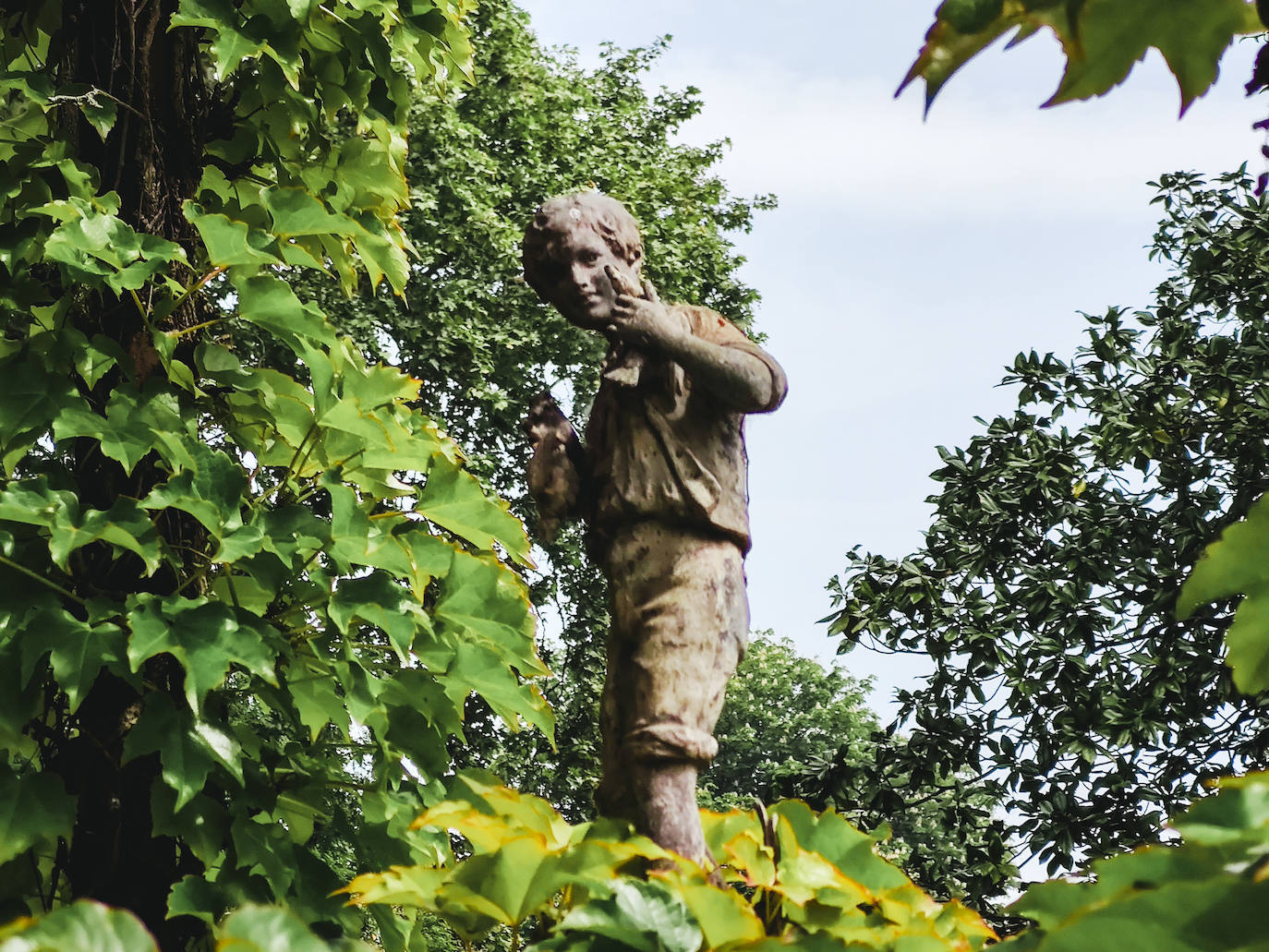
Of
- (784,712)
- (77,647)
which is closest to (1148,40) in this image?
(77,647)

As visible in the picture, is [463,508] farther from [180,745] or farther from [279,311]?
[180,745]

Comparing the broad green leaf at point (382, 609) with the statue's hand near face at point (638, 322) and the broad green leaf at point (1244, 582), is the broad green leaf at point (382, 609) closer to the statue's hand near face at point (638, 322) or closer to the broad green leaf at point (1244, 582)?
the statue's hand near face at point (638, 322)

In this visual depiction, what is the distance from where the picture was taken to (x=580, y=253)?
11.7 feet

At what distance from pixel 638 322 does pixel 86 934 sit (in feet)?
8.22

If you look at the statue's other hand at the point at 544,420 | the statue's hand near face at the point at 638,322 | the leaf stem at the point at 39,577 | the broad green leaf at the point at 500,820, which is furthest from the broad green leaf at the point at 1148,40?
the leaf stem at the point at 39,577

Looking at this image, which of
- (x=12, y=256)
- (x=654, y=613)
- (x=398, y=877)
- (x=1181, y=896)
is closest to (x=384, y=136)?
(x=12, y=256)

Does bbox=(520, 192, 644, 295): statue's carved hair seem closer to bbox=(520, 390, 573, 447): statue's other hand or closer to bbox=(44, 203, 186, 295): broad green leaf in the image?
bbox=(520, 390, 573, 447): statue's other hand

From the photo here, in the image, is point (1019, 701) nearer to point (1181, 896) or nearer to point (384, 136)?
point (384, 136)

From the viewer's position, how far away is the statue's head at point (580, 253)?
353 centimetres

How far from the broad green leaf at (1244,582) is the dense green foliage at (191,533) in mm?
2501

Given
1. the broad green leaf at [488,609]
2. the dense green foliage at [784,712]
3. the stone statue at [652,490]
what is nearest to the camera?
the stone statue at [652,490]

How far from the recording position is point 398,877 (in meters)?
2.18

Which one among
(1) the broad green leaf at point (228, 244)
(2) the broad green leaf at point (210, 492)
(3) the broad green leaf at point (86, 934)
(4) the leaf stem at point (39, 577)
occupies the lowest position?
(3) the broad green leaf at point (86, 934)

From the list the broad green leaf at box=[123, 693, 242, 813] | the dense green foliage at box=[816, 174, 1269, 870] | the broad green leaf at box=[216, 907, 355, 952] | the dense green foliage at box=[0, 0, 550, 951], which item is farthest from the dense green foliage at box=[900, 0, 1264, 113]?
the dense green foliage at box=[816, 174, 1269, 870]
